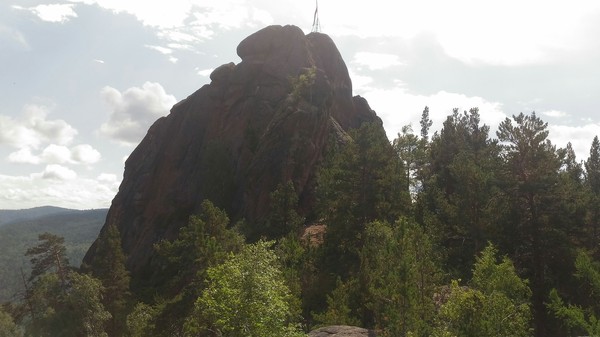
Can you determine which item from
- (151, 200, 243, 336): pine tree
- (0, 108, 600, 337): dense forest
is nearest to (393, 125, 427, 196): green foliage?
(0, 108, 600, 337): dense forest

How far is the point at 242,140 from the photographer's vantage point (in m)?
72.7

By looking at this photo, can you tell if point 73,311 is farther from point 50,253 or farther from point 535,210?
point 535,210

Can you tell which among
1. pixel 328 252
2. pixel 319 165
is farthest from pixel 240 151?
pixel 328 252

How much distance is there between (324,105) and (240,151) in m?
15.5

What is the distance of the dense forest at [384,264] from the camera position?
16.7 metres

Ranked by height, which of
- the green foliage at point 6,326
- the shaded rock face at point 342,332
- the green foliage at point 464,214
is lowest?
the green foliage at point 6,326

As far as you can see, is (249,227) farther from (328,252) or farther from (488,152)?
(488,152)

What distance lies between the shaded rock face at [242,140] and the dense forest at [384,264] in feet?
47.9

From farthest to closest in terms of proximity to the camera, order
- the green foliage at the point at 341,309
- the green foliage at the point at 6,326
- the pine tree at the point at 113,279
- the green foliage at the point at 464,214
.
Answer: the green foliage at the point at 6,326, the pine tree at the point at 113,279, the green foliage at the point at 464,214, the green foliage at the point at 341,309

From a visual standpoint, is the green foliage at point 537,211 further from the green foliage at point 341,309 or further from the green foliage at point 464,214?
the green foliage at point 341,309

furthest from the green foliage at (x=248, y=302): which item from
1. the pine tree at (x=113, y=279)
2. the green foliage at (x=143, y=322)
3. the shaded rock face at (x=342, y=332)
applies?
the pine tree at (x=113, y=279)

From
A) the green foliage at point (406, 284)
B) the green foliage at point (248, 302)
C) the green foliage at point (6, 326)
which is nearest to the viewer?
the green foliage at point (248, 302)

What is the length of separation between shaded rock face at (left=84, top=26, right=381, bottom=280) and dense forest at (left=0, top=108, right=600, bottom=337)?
14.6 meters

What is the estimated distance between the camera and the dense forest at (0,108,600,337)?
1672 centimetres
